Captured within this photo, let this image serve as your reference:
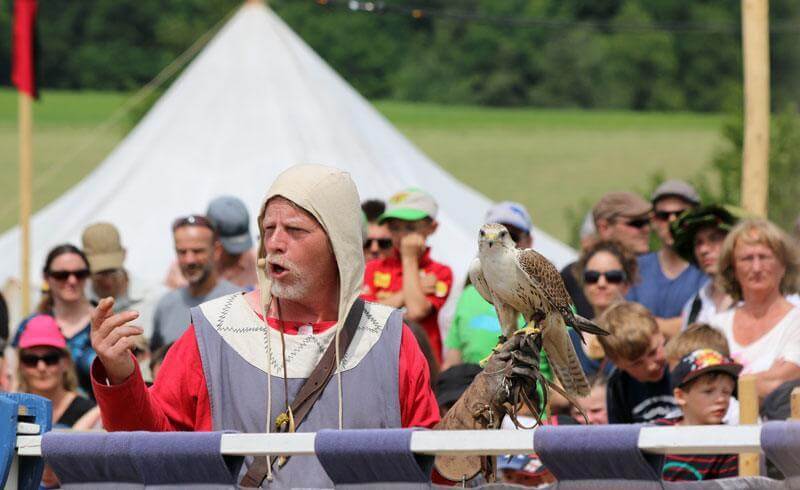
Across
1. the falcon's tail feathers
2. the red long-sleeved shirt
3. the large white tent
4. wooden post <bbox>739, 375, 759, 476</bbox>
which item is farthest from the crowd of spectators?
the large white tent

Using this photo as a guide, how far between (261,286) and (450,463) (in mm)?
655

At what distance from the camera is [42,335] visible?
244 inches

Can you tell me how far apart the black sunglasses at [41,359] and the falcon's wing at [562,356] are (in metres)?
3.30

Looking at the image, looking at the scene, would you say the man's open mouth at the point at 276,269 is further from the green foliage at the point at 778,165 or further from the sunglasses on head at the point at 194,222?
the green foliage at the point at 778,165

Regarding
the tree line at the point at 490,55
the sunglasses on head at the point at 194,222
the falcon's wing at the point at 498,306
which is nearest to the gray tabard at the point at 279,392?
the falcon's wing at the point at 498,306

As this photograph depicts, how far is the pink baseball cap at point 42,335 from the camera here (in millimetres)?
6148

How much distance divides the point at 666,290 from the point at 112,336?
173 inches

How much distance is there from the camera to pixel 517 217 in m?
6.29

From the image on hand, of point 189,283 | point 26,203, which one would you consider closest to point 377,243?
point 189,283

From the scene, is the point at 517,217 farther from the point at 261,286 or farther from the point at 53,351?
the point at 261,286

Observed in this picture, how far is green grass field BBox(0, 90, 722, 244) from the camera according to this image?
47.7 m

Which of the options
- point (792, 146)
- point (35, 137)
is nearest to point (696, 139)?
point (35, 137)

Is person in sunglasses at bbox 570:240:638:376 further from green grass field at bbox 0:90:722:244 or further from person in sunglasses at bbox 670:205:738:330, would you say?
green grass field at bbox 0:90:722:244

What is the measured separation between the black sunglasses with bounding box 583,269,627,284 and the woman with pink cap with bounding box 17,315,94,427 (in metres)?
2.30
